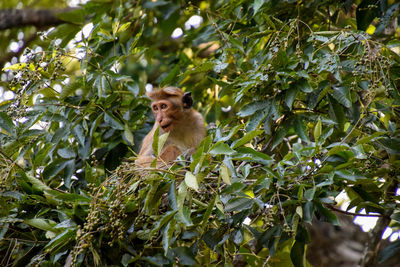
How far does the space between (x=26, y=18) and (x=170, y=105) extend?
11.5ft

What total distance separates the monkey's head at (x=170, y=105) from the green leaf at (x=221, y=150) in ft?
9.37

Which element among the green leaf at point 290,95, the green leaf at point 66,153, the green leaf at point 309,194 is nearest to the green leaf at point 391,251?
the green leaf at point 309,194

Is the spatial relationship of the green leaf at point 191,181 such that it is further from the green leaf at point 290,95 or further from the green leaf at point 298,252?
the green leaf at point 290,95

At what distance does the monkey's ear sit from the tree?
59cm

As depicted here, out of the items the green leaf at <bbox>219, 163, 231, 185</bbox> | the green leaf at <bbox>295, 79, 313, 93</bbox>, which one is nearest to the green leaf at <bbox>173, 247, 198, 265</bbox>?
the green leaf at <bbox>219, 163, 231, 185</bbox>

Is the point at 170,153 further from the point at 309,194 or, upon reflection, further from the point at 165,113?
the point at 309,194

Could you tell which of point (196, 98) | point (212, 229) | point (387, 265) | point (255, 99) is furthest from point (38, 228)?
point (387, 265)

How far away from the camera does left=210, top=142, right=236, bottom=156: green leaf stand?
11.5ft

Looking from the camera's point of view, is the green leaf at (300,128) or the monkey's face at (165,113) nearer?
the green leaf at (300,128)

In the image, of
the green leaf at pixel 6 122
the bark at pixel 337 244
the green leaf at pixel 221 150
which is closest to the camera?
the green leaf at pixel 221 150

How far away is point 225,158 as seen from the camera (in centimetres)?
367

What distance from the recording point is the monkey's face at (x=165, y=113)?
21.0 feet

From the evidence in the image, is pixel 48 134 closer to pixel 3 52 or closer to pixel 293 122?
pixel 293 122

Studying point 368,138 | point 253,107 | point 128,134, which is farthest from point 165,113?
point 368,138
